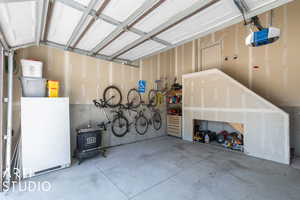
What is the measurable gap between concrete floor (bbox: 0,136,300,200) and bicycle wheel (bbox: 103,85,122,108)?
160cm

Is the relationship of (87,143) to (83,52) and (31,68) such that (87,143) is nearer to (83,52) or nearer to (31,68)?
(31,68)

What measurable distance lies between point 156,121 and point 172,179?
3166 mm

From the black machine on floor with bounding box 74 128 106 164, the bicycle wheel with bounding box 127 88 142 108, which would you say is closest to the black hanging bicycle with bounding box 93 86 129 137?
the bicycle wheel with bounding box 127 88 142 108

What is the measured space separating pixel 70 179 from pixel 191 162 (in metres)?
2.54

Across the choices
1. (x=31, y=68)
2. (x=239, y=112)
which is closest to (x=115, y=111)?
(x=31, y=68)

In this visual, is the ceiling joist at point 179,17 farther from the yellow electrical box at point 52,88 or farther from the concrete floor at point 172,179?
the concrete floor at point 172,179

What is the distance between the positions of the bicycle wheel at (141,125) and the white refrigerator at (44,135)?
7.93 ft

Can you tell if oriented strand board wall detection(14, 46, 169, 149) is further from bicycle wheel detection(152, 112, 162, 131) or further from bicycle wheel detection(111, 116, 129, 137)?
bicycle wheel detection(152, 112, 162, 131)

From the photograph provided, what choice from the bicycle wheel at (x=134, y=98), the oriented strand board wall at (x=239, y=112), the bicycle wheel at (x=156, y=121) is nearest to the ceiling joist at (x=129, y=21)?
the bicycle wheel at (x=134, y=98)

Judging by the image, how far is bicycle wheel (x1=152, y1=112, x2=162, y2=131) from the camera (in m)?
5.39

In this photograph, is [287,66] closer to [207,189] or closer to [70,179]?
[207,189]

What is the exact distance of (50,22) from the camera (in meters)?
2.25

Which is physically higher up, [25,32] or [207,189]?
[25,32]

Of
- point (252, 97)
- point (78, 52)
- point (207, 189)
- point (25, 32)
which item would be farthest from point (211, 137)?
point (25, 32)
